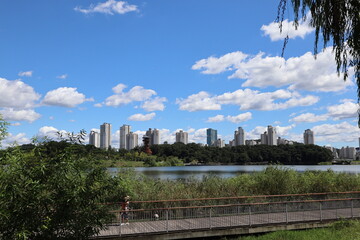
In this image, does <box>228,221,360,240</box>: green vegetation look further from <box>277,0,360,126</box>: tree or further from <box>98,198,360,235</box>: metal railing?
<box>277,0,360,126</box>: tree

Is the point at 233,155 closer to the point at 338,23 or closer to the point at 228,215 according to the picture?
the point at 228,215

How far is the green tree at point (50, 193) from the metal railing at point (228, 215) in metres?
3.81

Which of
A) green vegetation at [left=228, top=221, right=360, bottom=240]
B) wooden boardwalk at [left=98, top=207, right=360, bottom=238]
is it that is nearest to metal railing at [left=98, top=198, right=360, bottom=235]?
wooden boardwalk at [left=98, top=207, right=360, bottom=238]

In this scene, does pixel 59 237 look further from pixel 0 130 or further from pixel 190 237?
pixel 190 237

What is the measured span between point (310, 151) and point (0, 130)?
122 m

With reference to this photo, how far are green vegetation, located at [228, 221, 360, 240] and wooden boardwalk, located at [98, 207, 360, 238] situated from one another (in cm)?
72

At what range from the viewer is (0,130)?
7.77 metres

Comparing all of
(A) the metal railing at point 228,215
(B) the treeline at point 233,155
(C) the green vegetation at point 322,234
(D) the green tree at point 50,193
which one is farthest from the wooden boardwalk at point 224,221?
(B) the treeline at point 233,155

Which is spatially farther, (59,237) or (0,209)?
(59,237)

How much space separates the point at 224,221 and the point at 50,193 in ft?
27.8

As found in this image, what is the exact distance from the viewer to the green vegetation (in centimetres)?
1264

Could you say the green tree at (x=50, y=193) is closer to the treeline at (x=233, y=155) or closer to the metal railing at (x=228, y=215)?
the metal railing at (x=228, y=215)

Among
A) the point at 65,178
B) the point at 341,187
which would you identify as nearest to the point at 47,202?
the point at 65,178

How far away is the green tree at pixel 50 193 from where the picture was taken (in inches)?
276
